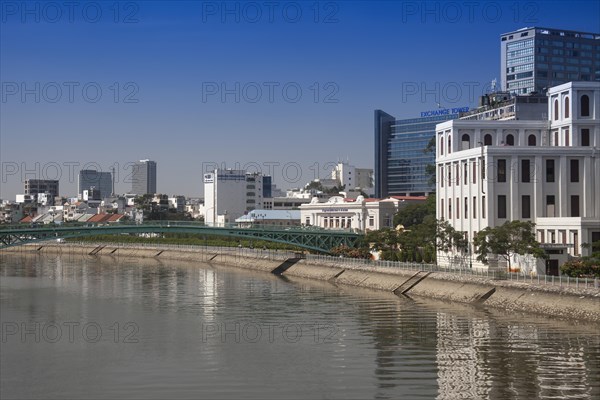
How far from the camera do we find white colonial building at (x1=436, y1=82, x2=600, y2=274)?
84.9m

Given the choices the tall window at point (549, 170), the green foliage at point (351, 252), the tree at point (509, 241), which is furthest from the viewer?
the green foliage at point (351, 252)

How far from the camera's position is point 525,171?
89812mm

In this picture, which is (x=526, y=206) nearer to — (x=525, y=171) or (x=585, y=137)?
(x=525, y=171)

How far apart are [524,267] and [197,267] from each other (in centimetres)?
6495

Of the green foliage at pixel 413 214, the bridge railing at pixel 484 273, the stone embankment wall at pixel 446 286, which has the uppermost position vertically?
the green foliage at pixel 413 214

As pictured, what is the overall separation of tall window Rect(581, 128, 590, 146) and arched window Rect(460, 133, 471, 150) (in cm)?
1222

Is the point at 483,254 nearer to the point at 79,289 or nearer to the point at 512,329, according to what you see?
the point at 512,329

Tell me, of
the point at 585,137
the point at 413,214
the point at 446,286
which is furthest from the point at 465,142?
the point at 413,214

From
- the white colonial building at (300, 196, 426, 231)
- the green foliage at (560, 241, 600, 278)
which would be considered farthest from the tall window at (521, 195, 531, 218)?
→ the white colonial building at (300, 196, 426, 231)

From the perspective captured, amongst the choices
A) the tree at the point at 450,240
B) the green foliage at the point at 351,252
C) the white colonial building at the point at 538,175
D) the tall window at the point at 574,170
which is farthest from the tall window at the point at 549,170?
the green foliage at the point at 351,252

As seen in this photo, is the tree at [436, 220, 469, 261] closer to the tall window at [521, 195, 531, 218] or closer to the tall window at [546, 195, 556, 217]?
the tall window at [521, 195, 531, 218]

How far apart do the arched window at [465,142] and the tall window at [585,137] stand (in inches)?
481

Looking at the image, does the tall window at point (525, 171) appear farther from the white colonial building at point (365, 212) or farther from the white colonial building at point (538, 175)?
the white colonial building at point (365, 212)

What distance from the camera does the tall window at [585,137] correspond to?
312ft
